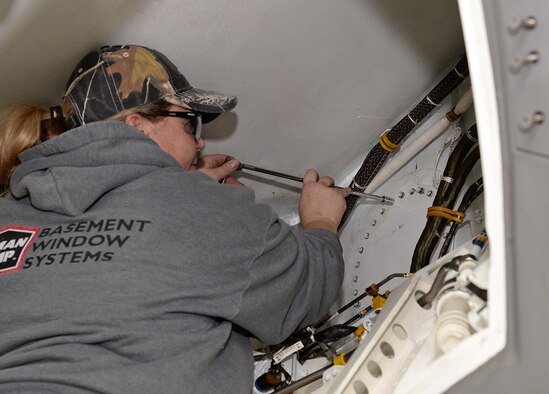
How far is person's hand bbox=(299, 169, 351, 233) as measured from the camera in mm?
1838

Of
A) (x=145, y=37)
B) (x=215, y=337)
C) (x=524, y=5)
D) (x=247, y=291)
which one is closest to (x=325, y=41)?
(x=145, y=37)

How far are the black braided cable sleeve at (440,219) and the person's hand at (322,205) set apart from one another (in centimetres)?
26

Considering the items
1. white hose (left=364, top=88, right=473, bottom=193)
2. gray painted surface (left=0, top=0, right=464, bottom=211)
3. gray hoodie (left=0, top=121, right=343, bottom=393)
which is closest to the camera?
gray hoodie (left=0, top=121, right=343, bottom=393)

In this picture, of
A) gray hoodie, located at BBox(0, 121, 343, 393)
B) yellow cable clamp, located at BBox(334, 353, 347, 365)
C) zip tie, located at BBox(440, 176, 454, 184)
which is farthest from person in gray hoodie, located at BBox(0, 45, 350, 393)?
zip tie, located at BBox(440, 176, 454, 184)

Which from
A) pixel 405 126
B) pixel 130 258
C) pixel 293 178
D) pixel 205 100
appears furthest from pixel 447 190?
pixel 130 258

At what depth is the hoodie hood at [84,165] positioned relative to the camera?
132cm

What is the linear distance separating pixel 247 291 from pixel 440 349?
553 mm

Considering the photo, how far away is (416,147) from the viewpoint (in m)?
1.91

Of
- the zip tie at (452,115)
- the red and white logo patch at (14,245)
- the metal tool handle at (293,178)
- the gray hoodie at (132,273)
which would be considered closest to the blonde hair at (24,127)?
the gray hoodie at (132,273)

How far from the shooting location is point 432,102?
6.13 feet

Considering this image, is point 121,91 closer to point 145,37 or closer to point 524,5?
point 145,37

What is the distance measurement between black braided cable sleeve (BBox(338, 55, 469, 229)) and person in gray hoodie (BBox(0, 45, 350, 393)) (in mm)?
485

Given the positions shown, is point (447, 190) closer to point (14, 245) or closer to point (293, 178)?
point (293, 178)

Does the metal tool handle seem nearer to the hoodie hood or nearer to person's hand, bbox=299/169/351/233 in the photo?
person's hand, bbox=299/169/351/233
